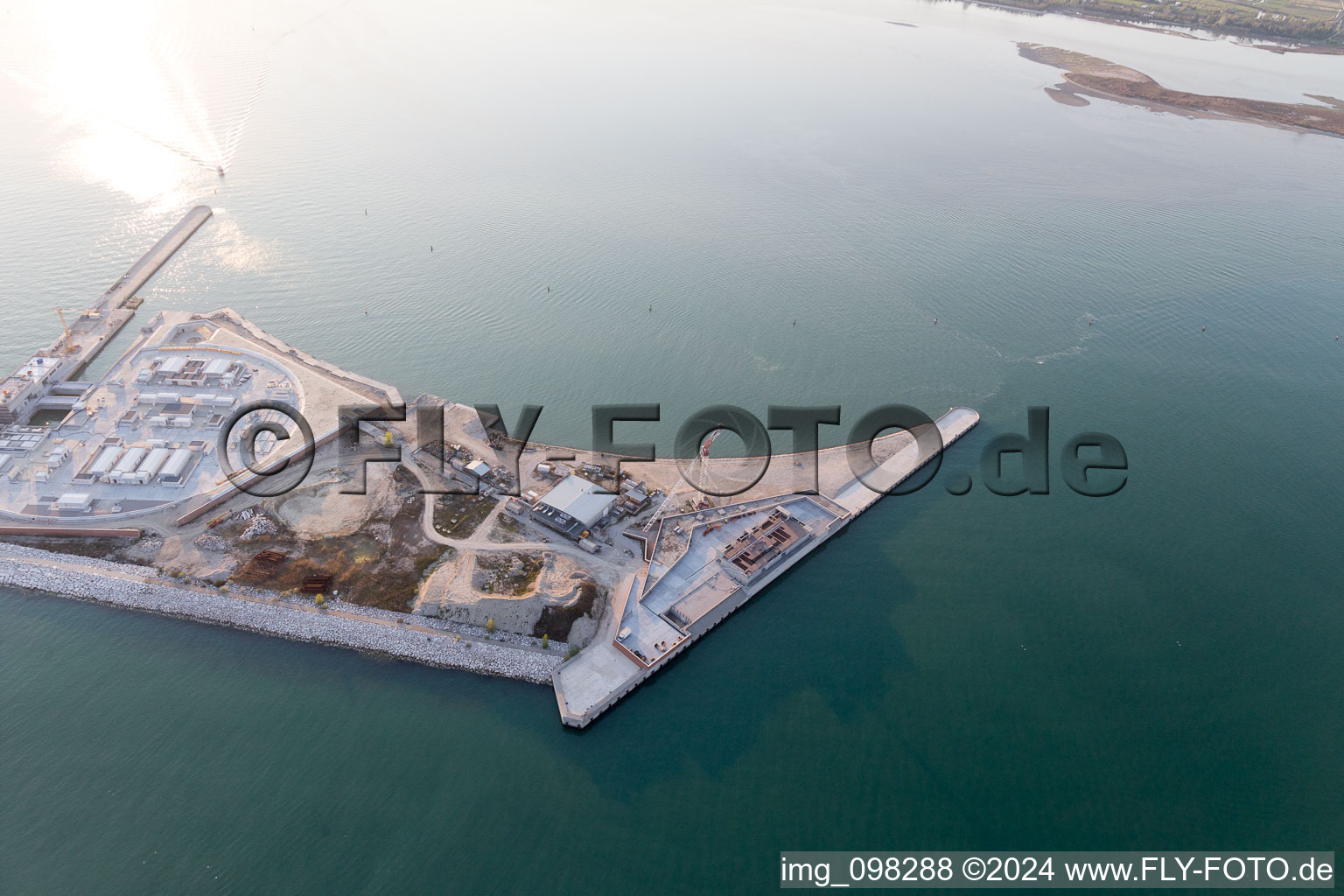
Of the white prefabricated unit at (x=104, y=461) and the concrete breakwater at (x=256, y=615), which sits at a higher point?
the white prefabricated unit at (x=104, y=461)

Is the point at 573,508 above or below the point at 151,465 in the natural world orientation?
below

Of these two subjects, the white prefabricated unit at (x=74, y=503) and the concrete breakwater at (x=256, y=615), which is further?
the white prefabricated unit at (x=74, y=503)

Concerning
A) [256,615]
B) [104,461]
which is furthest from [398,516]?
[104,461]

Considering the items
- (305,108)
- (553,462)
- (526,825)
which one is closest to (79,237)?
(305,108)

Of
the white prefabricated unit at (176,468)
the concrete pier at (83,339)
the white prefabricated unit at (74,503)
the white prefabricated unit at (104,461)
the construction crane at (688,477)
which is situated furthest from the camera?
the concrete pier at (83,339)

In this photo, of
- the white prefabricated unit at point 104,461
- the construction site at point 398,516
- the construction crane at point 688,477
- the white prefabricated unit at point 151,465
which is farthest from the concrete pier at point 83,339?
the construction crane at point 688,477

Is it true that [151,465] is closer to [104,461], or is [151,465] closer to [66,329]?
[104,461]

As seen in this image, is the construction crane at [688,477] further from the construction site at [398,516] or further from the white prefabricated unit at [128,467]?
the white prefabricated unit at [128,467]
